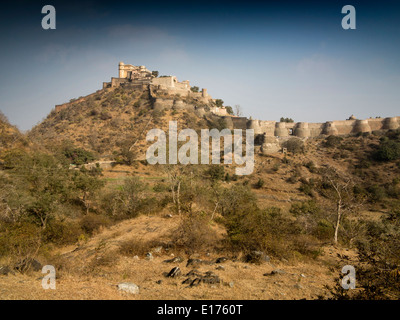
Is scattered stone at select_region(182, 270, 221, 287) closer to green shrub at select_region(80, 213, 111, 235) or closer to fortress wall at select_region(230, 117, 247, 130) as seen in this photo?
green shrub at select_region(80, 213, 111, 235)

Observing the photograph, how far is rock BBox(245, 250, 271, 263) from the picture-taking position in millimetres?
7864

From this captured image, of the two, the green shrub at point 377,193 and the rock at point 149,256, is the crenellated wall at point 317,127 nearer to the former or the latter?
the green shrub at point 377,193

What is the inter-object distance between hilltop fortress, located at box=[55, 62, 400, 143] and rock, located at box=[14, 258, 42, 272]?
3884cm

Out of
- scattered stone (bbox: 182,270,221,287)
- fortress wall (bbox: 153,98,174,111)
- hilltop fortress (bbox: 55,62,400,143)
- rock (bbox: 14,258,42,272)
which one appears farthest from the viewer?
fortress wall (bbox: 153,98,174,111)

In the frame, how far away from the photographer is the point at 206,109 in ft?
173

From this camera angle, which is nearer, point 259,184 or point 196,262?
point 196,262

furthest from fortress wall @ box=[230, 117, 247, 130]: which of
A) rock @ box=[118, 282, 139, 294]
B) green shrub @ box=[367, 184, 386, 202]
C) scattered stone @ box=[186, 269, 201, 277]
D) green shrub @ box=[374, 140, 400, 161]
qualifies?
rock @ box=[118, 282, 139, 294]

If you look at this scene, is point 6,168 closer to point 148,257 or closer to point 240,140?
point 148,257

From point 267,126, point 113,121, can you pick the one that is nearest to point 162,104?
point 113,121

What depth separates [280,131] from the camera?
153 ft

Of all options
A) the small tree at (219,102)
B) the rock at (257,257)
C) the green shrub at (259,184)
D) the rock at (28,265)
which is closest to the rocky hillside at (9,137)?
the rock at (28,265)

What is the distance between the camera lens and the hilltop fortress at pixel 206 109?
42.3 meters

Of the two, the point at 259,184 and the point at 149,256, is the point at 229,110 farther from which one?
the point at 149,256

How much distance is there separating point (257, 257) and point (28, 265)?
23.8 feet
